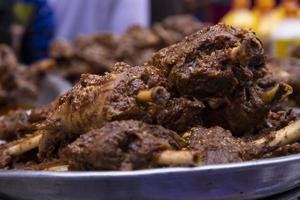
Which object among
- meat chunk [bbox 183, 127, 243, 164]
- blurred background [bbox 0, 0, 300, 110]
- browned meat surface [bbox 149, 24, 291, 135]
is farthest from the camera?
blurred background [bbox 0, 0, 300, 110]

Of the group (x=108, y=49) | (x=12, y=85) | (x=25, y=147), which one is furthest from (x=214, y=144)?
(x=108, y=49)

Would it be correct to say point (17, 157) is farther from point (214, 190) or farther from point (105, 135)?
point (214, 190)

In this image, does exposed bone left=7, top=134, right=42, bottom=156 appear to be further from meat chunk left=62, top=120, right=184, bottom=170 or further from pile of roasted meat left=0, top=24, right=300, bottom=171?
meat chunk left=62, top=120, right=184, bottom=170

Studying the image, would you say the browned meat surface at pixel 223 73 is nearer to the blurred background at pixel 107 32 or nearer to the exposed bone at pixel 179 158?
the exposed bone at pixel 179 158

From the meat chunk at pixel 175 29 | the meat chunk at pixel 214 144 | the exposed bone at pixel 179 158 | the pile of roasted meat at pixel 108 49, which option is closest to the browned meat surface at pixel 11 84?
the pile of roasted meat at pixel 108 49

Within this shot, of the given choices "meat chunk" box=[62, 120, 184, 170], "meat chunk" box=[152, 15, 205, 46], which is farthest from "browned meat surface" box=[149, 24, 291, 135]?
"meat chunk" box=[152, 15, 205, 46]

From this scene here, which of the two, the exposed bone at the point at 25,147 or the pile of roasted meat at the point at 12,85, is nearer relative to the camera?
the exposed bone at the point at 25,147

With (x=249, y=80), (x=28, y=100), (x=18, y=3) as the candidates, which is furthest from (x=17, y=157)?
(x=18, y=3)
